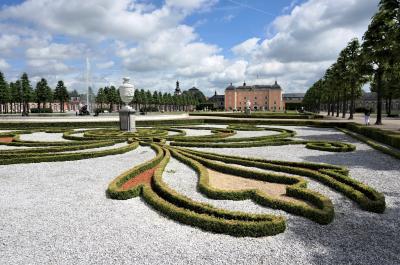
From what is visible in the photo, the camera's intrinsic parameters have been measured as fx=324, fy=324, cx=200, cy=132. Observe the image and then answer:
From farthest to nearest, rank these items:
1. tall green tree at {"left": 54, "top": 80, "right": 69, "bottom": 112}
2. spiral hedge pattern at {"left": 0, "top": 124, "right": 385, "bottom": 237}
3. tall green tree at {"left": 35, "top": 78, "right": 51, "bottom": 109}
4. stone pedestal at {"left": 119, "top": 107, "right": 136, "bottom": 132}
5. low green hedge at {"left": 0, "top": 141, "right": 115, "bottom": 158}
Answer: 1. tall green tree at {"left": 54, "top": 80, "right": 69, "bottom": 112}
2. tall green tree at {"left": 35, "top": 78, "right": 51, "bottom": 109}
3. stone pedestal at {"left": 119, "top": 107, "right": 136, "bottom": 132}
4. low green hedge at {"left": 0, "top": 141, "right": 115, "bottom": 158}
5. spiral hedge pattern at {"left": 0, "top": 124, "right": 385, "bottom": 237}

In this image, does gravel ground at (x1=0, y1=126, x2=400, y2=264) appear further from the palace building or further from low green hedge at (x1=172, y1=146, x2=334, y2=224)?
the palace building

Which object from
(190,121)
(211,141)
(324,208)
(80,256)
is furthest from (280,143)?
(190,121)

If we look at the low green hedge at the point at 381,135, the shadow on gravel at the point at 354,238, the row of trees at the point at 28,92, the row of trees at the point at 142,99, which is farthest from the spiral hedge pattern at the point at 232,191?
the row of trees at the point at 28,92

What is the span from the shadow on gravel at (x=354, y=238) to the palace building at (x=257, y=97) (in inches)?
6550

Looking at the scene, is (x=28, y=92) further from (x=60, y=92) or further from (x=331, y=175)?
(x=331, y=175)

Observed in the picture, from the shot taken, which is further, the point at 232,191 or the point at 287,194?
the point at 287,194

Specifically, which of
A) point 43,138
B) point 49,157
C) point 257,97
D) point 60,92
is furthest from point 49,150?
point 257,97

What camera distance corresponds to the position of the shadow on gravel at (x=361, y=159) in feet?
38.4

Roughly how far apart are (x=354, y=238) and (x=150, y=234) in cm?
374

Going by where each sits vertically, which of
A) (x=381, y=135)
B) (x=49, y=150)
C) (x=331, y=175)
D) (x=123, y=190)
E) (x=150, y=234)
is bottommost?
(x=150, y=234)

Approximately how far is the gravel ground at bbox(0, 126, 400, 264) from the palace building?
6512 inches

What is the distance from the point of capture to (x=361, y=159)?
13.1m

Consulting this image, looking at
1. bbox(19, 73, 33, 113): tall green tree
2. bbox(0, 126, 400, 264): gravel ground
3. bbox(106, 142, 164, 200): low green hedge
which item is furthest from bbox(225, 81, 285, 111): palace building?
bbox(0, 126, 400, 264): gravel ground

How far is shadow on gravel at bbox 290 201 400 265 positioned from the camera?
17.0ft
